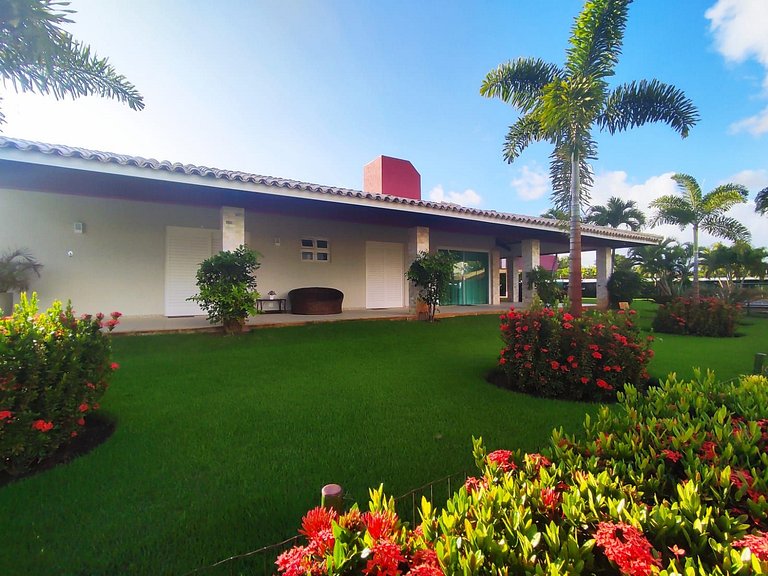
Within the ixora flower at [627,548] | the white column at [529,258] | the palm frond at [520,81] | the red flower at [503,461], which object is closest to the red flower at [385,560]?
the ixora flower at [627,548]

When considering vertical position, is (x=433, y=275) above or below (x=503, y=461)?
above

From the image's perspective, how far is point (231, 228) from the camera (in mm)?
8383

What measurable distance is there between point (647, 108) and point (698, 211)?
10532 millimetres

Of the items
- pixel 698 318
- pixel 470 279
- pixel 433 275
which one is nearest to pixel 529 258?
pixel 470 279

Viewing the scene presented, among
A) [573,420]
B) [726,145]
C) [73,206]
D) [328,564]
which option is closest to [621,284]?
[726,145]

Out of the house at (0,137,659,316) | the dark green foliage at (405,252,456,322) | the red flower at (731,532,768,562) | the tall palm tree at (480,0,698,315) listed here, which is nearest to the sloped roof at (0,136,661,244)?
the house at (0,137,659,316)

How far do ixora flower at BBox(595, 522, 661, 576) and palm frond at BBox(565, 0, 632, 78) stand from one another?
305 inches

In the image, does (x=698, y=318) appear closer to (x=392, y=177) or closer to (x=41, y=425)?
(x=41, y=425)

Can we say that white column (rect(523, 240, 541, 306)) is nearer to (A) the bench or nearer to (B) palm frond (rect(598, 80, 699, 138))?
(B) palm frond (rect(598, 80, 699, 138))

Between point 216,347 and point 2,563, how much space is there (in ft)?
16.5

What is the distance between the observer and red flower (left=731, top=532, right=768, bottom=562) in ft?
3.15

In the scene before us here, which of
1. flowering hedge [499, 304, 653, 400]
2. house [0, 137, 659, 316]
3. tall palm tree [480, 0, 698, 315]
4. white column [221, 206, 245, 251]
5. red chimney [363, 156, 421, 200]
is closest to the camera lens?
flowering hedge [499, 304, 653, 400]

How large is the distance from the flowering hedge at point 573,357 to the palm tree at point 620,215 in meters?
23.4

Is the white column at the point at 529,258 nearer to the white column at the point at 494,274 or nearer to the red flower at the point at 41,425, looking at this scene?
the white column at the point at 494,274
